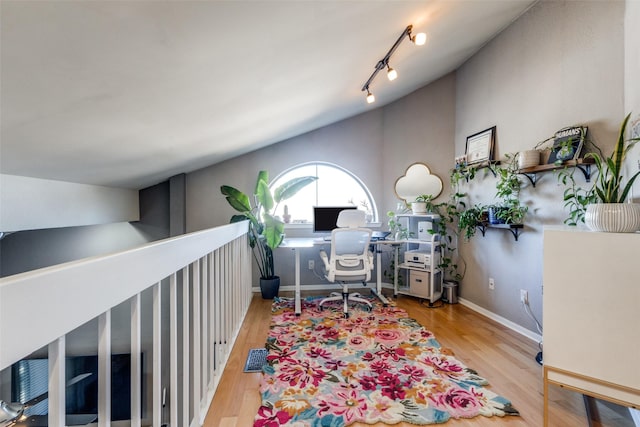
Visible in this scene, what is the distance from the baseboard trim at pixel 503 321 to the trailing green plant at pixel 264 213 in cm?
228

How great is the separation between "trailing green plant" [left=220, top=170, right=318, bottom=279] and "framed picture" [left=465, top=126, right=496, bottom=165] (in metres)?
1.82

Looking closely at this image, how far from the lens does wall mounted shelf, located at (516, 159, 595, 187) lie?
1.93m

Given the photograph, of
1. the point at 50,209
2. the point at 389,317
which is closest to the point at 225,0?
the point at 50,209

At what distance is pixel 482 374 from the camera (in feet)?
6.13

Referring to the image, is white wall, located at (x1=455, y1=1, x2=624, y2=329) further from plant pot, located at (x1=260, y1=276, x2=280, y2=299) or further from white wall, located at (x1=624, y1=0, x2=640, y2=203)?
plant pot, located at (x1=260, y1=276, x2=280, y2=299)

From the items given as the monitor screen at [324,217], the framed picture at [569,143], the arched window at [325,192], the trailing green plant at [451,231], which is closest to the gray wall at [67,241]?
the arched window at [325,192]

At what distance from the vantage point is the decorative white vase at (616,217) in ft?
4.30

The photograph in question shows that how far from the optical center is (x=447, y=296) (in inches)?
130

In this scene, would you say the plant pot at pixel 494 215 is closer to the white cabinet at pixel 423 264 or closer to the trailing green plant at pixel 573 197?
the trailing green plant at pixel 573 197

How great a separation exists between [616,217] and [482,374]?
1.25 metres

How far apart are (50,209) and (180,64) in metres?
1.81

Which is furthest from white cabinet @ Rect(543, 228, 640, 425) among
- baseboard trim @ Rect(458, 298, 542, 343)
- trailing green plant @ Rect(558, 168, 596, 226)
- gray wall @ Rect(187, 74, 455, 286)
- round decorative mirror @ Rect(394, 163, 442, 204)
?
gray wall @ Rect(187, 74, 455, 286)

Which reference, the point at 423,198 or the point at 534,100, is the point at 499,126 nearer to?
the point at 534,100

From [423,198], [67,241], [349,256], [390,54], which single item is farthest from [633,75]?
[67,241]
